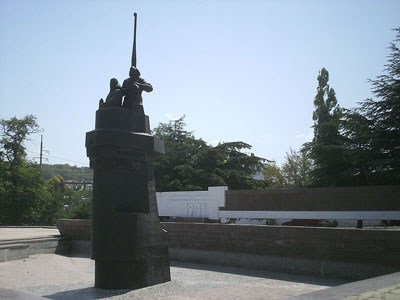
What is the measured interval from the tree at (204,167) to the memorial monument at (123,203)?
2250 cm

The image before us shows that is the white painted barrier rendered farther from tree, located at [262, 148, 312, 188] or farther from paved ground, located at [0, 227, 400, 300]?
tree, located at [262, 148, 312, 188]

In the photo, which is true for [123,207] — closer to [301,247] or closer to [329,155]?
[301,247]

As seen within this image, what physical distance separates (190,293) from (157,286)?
2.73 ft

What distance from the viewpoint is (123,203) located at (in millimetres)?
9141

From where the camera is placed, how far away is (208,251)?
13820 millimetres

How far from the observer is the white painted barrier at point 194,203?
22.4 metres

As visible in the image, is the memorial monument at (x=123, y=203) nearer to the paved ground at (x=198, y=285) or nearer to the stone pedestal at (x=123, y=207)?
the stone pedestal at (x=123, y=207)

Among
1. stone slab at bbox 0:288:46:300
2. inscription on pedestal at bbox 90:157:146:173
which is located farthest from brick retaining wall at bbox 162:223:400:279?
stone slab at bbox 0:288:46:300

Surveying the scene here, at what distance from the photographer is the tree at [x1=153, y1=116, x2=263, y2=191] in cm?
3333

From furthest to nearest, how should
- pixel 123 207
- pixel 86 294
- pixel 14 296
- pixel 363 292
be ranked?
1. pixel 123 207
2. pixel 86 294
3. pixel 363 292
4. pixel 14 296

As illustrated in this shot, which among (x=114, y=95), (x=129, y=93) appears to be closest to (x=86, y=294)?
(x=114, y=95)

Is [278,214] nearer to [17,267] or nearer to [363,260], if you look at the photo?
[363,260]

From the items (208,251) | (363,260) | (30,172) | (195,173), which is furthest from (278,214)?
(30,172)

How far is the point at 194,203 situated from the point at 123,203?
1431cm
